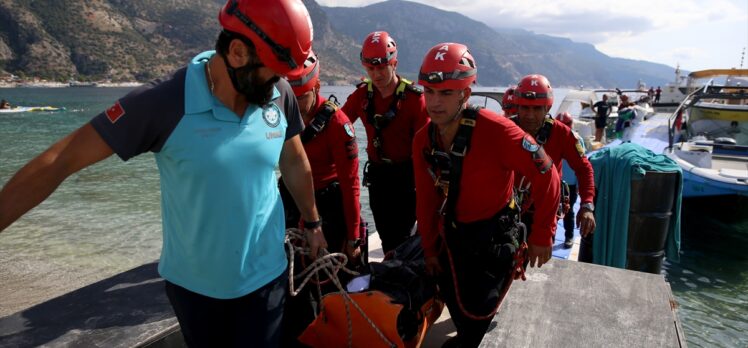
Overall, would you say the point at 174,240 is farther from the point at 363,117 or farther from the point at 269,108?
the point at 363,117

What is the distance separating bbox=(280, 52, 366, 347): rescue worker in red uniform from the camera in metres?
3.20

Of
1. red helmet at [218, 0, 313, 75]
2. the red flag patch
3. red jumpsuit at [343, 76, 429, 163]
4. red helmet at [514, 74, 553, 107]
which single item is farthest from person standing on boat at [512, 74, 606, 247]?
the red flag patch

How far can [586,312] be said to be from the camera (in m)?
2.78

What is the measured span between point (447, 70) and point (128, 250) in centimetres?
846

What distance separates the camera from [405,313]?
2773 millimetres

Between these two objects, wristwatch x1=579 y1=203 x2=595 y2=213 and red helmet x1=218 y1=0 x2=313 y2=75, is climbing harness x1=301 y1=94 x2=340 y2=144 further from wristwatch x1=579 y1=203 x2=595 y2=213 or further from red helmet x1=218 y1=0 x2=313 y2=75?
wristwatch x1=579 y1=203 x2=595 y2=213

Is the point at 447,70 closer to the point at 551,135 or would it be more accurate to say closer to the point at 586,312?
the point at 586,312

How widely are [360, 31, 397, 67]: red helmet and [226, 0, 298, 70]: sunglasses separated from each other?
2.40 meters

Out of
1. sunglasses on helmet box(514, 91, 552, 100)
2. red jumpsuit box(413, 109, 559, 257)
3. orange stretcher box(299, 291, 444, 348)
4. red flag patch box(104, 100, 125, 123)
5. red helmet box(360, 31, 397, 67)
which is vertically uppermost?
red helmet box(360, 31, 397, 67)

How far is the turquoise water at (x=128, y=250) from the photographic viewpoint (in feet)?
22.0

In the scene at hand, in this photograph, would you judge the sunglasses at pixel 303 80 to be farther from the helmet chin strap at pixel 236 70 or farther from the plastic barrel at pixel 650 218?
the plastic barrel at pixel 650 218

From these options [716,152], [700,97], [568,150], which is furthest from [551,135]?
[716,152]

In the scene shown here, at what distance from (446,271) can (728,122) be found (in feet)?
57.0

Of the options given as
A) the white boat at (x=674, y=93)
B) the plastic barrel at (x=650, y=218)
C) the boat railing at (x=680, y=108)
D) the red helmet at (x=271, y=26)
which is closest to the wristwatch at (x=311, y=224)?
the red helmet at (x=271, y=26)
